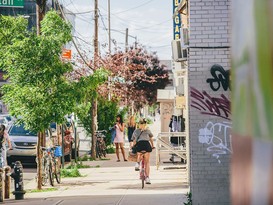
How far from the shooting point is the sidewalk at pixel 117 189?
14.2 metres

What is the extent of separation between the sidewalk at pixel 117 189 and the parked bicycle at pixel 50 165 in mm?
310

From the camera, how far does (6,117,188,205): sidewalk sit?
14180 mm

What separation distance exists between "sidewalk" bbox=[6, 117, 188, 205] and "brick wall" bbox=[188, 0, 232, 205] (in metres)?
1.42

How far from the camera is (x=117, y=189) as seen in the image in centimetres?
1662

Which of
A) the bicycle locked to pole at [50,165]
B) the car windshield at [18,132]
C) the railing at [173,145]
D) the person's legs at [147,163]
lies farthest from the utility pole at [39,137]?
the car windshield at [18,132]

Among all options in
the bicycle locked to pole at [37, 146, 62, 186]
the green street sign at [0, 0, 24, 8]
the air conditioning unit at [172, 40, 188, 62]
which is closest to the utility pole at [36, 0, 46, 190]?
the bicycle locked to pole at [37, 146, 62, 186]

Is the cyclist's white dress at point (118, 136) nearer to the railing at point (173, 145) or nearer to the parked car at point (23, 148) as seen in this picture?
the railing at point (173, 145)

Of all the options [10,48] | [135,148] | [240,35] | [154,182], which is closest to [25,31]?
[10,48]

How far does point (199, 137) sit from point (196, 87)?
2.88 ft

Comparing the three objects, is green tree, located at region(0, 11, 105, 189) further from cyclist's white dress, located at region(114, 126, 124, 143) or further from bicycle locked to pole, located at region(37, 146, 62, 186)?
cyclist's white dress, located at region(114, 126, 124, 143)

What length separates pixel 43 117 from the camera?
16.4 meters

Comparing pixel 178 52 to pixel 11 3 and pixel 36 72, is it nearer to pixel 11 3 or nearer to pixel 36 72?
pixel 36 72

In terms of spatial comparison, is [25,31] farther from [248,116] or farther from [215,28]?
[248,116]

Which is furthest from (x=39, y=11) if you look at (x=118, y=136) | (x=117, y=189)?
(x=118, y=136)
